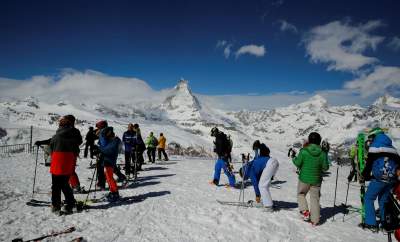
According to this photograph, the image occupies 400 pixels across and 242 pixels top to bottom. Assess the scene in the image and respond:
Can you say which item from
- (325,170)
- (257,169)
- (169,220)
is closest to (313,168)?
(325,170)

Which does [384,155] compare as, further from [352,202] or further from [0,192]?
[0,192]

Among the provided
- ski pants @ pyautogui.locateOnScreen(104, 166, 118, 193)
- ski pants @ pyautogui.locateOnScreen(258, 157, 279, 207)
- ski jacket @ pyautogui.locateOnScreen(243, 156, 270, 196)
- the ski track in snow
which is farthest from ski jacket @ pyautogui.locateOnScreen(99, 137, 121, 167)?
ski pants @ pyautogui.locateOnScreen(258, 157, 279, 207)

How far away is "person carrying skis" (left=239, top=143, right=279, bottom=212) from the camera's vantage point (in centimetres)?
991

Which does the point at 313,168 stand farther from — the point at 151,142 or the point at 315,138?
the point at 151,142

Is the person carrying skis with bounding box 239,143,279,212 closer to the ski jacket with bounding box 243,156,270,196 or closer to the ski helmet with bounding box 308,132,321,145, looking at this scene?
the ski jacket with bounding box 243,156,270,196

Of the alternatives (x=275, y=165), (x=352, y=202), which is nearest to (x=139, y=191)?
(x=275, y=165)

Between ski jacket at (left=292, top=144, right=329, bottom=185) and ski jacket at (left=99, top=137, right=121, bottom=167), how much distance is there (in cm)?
649

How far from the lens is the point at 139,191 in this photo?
40.1 ft

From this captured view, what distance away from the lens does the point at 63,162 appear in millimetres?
8391

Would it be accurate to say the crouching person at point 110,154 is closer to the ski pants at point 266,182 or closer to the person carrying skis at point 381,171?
Result: the ski pants at point 266,182

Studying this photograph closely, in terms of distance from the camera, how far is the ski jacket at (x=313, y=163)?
28.9 feet

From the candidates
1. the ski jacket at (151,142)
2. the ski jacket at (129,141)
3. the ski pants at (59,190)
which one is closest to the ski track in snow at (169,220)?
the ski pants at (59,190)

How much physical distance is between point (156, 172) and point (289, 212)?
971cm

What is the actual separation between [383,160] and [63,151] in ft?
28.7
